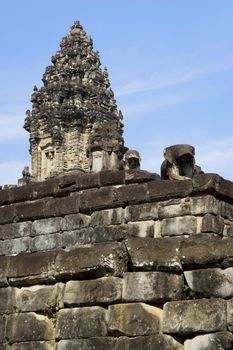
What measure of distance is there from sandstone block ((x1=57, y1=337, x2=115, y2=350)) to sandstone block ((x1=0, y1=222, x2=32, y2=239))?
8.74 meters

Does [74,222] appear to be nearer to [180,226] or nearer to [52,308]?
[180,226]

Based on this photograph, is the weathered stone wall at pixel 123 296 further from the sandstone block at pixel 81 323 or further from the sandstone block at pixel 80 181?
the sandstone block at pixel 80 181

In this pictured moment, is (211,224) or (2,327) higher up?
(211,224)

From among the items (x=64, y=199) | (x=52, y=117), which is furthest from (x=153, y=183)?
(x=52, y=117)

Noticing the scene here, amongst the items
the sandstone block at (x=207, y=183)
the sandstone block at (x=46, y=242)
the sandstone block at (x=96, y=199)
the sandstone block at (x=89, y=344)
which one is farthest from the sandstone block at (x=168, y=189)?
A: the sandstone block at (x=89, y=344)

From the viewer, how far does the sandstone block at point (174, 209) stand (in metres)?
12.3

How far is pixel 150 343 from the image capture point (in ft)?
18.1

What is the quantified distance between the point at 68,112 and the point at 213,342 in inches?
1692

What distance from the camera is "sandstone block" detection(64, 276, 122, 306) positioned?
5.79 metres

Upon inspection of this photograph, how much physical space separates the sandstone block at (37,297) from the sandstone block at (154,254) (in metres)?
0.65

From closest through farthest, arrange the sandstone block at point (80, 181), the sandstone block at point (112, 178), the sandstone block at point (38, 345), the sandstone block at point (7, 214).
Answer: the sandstone block at point (38, 345) < the sandstone block at point (112, 178) < the sandstone block at point (80, 181) < the sandstone block at point (7, 214)

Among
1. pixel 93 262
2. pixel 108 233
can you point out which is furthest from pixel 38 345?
pixel 108 233

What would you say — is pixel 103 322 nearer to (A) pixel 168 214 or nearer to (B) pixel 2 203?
(A) pixel 168 214

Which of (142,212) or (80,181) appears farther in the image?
(80,181)
